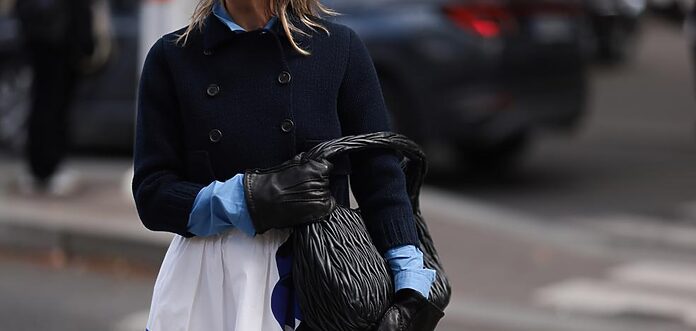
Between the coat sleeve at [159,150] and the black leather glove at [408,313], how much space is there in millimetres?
466

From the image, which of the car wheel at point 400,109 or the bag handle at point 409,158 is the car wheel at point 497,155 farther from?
the bag handle at point 409,158

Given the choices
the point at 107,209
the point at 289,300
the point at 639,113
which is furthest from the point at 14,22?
the point at 289,300

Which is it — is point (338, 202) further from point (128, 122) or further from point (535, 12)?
point (128, 122)

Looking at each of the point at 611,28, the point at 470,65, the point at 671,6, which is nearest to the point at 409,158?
the point at 470,65

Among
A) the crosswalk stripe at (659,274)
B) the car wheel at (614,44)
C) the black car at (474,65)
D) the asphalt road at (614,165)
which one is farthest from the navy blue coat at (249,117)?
the car wheel at (614,44)

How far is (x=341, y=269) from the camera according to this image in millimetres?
2516

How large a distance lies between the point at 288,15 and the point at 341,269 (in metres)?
0.58

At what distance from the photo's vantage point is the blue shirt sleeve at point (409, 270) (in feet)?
8.57

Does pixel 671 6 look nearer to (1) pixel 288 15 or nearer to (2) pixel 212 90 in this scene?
(1) pixel 288 15

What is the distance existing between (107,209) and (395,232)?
5363 millimetres

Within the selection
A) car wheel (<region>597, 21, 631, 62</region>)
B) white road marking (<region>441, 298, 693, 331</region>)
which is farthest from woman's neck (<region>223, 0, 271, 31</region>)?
car wheel (<region>597, 21, 631, 62</region>)

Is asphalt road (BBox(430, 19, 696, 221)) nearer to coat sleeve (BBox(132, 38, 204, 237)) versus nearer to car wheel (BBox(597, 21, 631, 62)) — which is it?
car wheel (BBox(597, 21, 631, 62))

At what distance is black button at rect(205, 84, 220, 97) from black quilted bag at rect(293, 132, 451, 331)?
24 cm

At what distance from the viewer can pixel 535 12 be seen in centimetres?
932
